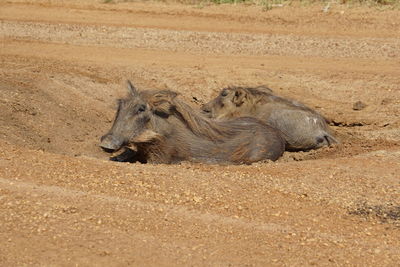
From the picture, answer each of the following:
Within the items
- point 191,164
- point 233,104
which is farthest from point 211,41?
point 191,164

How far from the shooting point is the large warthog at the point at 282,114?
36.1ft

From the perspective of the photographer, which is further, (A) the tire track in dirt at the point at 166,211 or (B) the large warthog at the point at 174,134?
(B) the large warthog at the point at 174,134

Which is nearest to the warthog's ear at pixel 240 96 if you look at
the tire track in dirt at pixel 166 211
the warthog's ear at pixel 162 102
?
the warthog's ear at pixel 162 102

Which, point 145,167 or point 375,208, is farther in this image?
point 145,167

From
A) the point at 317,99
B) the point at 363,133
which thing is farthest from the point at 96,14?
Result: the point at 363,133

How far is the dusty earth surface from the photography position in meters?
6.23

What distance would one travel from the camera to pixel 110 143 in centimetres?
944

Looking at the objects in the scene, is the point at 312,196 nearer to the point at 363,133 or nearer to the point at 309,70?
the point at 363,133

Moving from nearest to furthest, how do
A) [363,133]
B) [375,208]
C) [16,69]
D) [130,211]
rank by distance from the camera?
[130,211] < [375,208] < [363,133] < [16,69]

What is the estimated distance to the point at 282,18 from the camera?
59.3 feet

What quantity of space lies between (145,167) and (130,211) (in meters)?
1.47

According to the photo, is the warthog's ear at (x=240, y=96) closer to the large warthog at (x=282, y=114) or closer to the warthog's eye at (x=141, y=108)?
the large warthog at (x=282, y=114)

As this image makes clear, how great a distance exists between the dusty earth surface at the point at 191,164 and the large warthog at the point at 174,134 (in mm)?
679

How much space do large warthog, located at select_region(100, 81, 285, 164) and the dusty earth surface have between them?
26.7 inches
